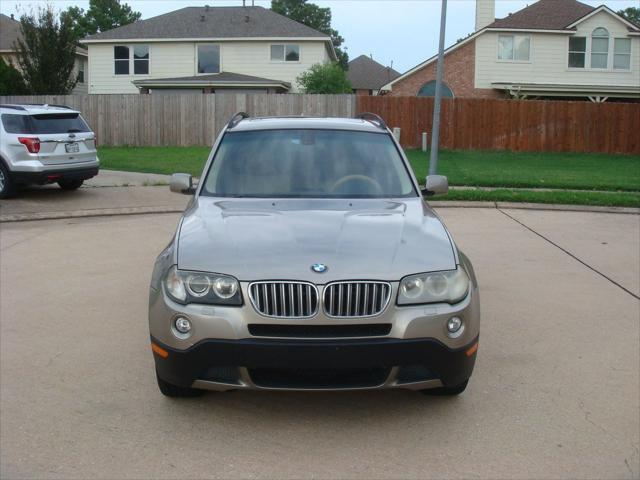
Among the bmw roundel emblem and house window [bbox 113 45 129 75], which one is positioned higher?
house window [bbox 113 45 129 75]

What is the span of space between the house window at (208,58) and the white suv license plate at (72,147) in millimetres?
26240

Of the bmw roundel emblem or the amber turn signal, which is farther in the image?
the amber turn signal

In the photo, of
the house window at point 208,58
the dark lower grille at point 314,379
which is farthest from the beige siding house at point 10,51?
the dark lower grille at point 314,379

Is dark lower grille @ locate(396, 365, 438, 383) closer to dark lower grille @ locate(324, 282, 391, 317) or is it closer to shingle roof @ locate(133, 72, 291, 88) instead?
dark lower grille @ locate(324, 282, 391, 317)

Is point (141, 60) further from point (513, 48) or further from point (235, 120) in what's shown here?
point (235, 120)

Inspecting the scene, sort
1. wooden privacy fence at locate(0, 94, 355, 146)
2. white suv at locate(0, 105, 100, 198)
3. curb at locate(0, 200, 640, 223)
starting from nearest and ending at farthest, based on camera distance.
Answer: curb at locate(0, 200, 640, 223) → white suv at locate(0, 105, 100, 198) → wooden privacy fence at locate(0, 94, 355, 146)

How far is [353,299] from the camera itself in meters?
4.12

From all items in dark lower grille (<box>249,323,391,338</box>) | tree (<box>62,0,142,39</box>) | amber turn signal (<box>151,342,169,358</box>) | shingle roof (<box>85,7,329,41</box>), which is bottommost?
amber turn signal (<box>151,342,169,358</box>)

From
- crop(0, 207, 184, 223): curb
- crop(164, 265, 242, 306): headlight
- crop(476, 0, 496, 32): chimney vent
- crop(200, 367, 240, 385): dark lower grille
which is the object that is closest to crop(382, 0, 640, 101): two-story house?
crop(476, 0, 496, 32): chimney vent

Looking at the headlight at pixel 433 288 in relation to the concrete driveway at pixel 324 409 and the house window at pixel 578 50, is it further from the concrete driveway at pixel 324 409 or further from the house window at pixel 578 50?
the house window at pixel 578 50

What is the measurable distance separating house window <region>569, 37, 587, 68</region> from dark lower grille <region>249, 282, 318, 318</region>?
36034 mm

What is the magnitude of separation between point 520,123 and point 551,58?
1023 cm

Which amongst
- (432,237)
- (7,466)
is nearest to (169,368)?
(7,466)

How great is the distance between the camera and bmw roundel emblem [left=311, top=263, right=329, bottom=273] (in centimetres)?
418
